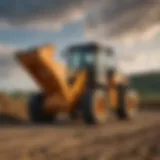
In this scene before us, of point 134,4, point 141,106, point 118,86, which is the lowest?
point 141,106

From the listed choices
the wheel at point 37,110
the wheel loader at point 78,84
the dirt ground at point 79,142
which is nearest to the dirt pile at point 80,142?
the dirt ground at point 79,142

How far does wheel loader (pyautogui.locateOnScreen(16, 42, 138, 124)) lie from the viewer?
526 centimetres

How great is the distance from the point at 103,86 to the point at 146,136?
1766 millimetres

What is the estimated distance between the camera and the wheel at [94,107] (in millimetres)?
5305

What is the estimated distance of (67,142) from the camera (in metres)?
3.95

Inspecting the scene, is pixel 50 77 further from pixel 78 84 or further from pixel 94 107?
pixel 94 107

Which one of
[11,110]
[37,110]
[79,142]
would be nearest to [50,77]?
[37,110]

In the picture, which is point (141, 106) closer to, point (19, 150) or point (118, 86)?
point (118, 86)

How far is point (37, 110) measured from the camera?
5.82 meters

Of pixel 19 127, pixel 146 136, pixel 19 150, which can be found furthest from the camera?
pixel 19 127

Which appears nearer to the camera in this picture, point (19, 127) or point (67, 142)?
point (67, 142)

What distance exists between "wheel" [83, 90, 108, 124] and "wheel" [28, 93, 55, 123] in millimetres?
770

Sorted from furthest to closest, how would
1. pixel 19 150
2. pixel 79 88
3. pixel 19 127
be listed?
pixel 79 88
pixel 19 127
pixel 19 150

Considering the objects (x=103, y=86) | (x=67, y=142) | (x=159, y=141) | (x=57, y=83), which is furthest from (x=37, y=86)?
(x=159, y=141)
